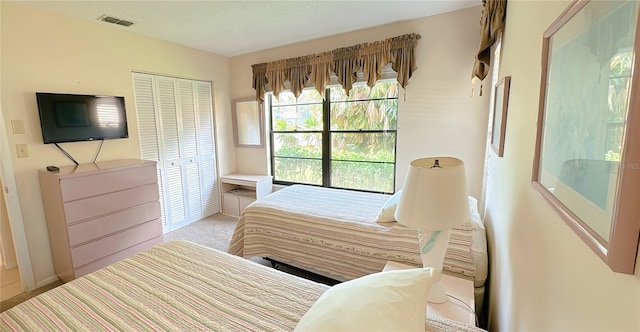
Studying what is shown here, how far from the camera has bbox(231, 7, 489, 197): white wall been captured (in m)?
2.66

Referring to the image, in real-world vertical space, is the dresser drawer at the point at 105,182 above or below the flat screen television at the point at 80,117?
below

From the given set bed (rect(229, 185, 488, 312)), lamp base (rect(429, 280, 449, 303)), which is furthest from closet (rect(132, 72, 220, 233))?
lamp base (rect(429, 280, 449, 303))

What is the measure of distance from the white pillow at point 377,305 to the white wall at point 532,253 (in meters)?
0.32

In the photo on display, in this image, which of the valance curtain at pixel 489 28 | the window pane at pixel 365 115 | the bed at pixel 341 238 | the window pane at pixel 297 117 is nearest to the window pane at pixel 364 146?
the window pane at pixel 365 115

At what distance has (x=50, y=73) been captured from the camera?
246cm

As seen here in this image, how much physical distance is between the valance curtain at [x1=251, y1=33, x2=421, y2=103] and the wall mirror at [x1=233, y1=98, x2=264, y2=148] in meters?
0.27

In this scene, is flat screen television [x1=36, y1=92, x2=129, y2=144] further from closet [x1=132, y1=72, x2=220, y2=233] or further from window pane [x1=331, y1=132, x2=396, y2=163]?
window pane [x1=331, y1=132, x2=396, y2=163]

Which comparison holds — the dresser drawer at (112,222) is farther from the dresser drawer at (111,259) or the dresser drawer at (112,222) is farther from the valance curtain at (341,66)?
the valance curtain at (341,66)

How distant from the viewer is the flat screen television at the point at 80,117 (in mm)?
2389

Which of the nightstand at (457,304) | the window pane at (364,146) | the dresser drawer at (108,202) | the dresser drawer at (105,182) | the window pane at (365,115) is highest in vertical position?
the window pane at (365,115)

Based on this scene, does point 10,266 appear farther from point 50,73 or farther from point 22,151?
point 50,73

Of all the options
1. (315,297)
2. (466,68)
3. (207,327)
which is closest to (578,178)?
(315,297)

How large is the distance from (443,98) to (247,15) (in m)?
2.13

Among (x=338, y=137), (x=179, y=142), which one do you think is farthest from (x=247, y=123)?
(x=338, y=137)
